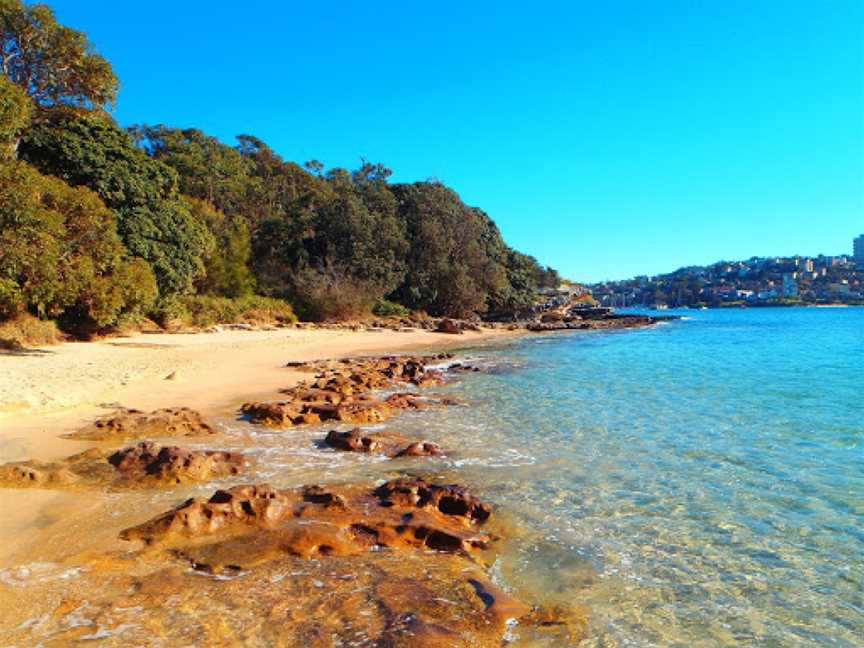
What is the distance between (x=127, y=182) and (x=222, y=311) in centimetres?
864

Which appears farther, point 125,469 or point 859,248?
point 859,248

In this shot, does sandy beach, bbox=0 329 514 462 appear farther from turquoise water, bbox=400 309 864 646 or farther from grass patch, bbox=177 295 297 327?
turquoise water, bbox=400 309 864 646

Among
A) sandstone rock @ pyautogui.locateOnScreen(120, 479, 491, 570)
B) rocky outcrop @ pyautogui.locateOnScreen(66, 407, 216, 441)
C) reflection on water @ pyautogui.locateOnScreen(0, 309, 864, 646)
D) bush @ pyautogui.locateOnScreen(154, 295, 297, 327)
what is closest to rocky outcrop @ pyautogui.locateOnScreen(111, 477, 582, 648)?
sandstone rock @ pyautogui.locateOnScreen(120, 479, 491, 570)

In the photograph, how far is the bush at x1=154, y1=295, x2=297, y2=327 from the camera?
27.1 metres

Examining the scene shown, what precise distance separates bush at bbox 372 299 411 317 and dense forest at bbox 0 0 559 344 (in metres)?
0.11

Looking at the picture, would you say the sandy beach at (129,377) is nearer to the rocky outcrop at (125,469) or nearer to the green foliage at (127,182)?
the rocky outcrop at (125,469)

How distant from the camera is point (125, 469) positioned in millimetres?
6551

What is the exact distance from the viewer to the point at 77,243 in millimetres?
18781

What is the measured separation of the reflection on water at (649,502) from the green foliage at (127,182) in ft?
61.0

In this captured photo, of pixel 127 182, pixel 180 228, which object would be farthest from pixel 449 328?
pixel 127 182

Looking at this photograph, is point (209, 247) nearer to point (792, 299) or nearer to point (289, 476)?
point (289, 476)

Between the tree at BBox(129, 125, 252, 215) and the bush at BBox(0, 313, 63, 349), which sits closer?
the bush at BBox(0, 313, 63, 349)

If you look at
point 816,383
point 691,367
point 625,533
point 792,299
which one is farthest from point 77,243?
point 792,299

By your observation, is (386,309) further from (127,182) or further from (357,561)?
(357,561)
